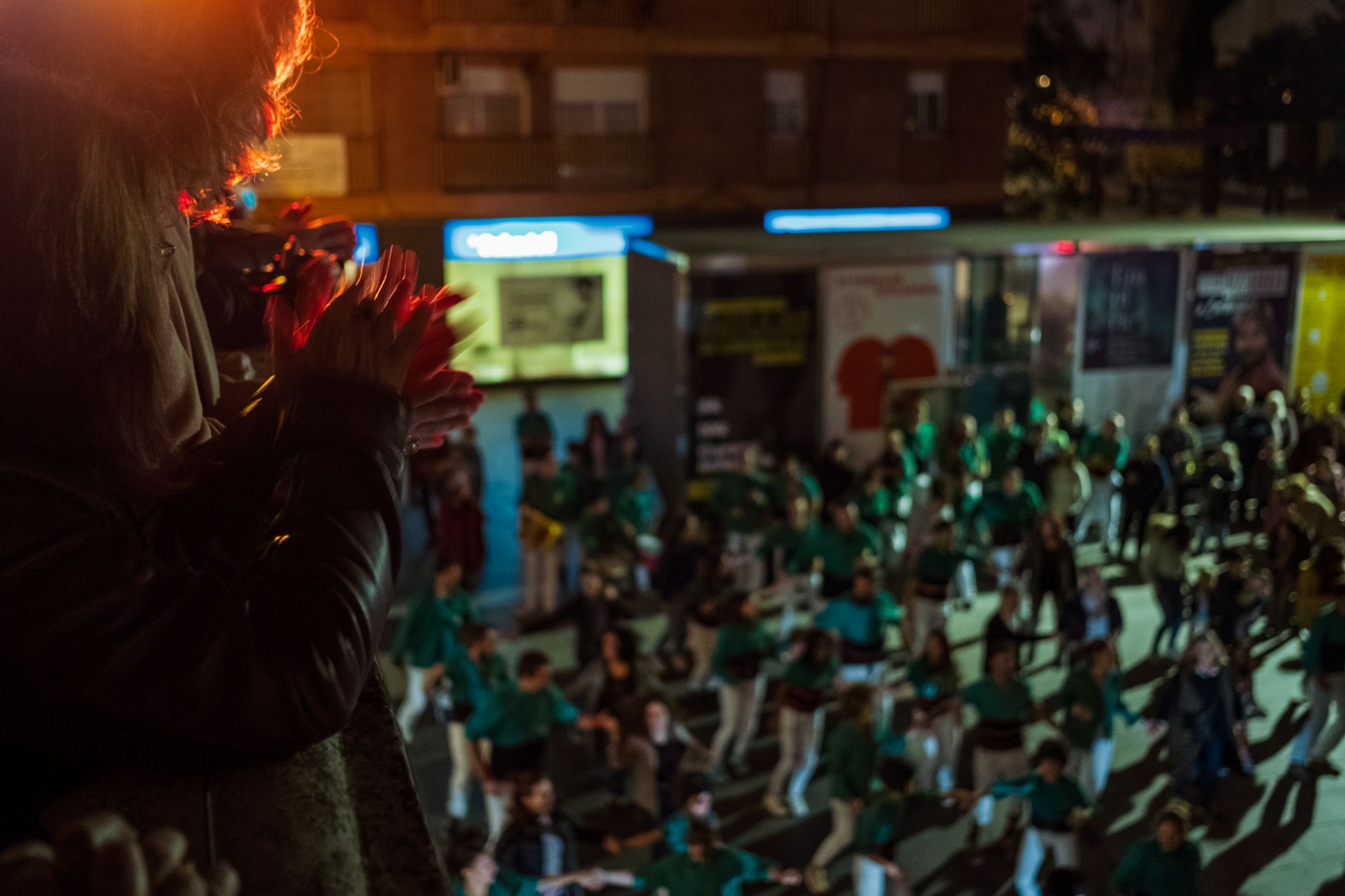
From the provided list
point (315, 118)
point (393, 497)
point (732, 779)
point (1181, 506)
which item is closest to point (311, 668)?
point (393, 497)

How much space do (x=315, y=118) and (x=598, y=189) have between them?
5242 mm

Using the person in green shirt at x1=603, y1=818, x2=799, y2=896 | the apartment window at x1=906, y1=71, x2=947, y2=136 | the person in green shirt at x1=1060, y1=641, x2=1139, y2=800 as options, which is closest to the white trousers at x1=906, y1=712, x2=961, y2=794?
the person in green shirt at x1=1060, y1=641, x2=1139, y2=800

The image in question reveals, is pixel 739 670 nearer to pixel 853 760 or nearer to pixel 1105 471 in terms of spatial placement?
→ pixel 853 760

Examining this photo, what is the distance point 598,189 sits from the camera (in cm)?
2356

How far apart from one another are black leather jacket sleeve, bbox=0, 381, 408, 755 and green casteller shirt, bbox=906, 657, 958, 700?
983cm

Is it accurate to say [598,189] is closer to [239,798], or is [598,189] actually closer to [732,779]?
[732,779]

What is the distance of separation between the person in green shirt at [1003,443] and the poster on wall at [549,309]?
10.1m

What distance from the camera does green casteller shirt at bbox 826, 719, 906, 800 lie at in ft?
31.2

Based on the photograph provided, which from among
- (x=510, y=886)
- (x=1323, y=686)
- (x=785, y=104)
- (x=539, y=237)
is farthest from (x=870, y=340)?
(x=510, y=886)

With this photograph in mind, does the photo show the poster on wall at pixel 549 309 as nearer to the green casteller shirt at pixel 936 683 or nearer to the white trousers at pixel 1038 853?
the green casteller shirt at pixel 936 683

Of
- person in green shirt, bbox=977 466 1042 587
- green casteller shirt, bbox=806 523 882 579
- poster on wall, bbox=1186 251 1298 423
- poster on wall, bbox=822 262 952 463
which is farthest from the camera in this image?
poster on wall, bbox=1186 251 1298 423

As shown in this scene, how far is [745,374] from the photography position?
16688mm

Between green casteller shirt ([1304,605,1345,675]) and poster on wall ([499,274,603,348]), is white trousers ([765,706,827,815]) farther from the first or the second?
poster on wall ([499,274,603,348])

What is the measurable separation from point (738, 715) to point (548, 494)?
173 inches
